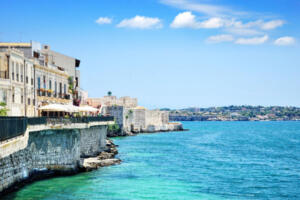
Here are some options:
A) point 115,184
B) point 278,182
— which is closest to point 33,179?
point 115,184

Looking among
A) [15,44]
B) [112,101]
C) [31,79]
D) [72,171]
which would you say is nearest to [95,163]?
[72,171]

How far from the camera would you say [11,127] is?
68.8 ft

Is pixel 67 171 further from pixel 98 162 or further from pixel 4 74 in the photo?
pixel 4 74

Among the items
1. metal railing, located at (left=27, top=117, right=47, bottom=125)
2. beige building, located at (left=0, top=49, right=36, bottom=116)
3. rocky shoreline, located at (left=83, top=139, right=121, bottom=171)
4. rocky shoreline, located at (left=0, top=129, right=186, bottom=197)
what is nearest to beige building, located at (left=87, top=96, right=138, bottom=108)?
rocky shoreline, located at (left=83, top=139, right=121, bottom=171)

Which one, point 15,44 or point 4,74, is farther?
point 15,44

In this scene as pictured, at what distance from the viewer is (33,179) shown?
94.2 feet

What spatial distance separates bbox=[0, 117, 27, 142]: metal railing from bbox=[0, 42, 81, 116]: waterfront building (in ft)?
27.3

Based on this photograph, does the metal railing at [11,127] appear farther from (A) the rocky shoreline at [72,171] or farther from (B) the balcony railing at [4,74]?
(B) the balcony railing at [4,74]

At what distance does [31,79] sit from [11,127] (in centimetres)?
1753

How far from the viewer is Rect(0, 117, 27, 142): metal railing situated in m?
18.9

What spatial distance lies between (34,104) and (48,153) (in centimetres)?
999

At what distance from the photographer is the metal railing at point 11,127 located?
1888cm

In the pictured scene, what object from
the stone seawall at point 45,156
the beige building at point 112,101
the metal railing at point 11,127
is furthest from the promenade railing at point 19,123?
the beige building at point 112,101

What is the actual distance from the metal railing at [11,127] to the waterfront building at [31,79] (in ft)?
27.3
